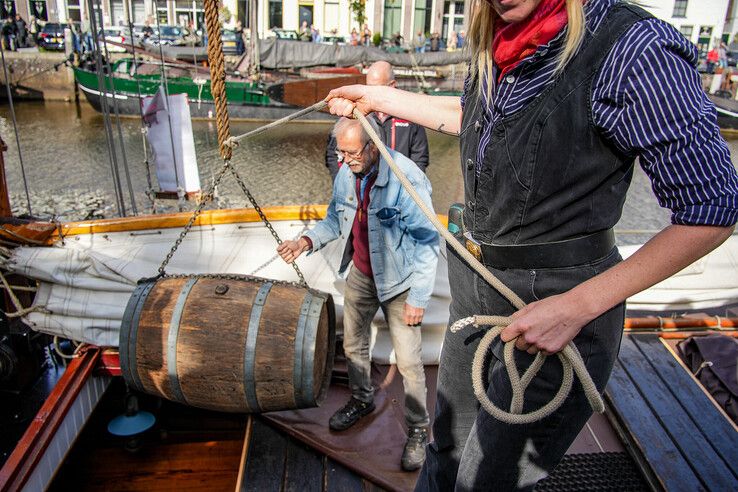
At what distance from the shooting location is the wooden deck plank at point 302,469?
8.24ft

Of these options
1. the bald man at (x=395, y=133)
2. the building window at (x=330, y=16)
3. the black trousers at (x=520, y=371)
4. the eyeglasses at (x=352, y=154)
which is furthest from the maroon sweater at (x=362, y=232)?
the building window at (x=330, y=16)

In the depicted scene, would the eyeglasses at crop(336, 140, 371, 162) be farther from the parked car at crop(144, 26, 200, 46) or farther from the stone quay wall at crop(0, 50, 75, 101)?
the stone quay wall at crop(0, 50, 75, 101)

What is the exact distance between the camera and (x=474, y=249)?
4.53 feet

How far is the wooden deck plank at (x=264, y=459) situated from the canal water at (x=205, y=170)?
581 centimetres

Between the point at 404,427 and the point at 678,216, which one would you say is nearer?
the point at 678,216

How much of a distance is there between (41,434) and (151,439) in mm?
1125

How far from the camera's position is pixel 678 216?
1.04 m

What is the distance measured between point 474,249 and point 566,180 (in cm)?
30

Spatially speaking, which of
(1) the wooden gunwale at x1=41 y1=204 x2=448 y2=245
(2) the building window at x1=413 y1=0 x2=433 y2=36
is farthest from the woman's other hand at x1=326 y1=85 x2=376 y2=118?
(2) the building window at x1=413 y1=0 x2=433 y2=36

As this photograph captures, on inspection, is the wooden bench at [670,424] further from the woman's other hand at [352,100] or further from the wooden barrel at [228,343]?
the woman's other hand at [352,100]

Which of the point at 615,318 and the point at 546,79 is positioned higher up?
the point at 546,79

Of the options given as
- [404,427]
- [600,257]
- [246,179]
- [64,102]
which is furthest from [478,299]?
[64,102]

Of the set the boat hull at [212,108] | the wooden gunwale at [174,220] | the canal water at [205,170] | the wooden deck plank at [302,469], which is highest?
the wooden gunwale at [174,220]

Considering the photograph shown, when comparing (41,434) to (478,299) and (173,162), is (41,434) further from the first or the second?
(173,162)
